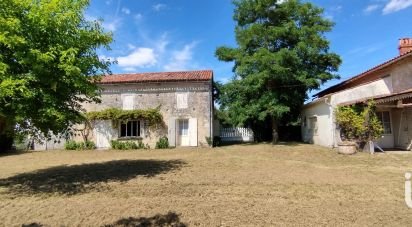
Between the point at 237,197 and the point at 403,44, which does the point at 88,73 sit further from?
the point at 403,44

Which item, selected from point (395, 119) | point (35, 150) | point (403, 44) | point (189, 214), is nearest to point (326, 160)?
point (395, 119)

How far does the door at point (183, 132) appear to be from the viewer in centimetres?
2159

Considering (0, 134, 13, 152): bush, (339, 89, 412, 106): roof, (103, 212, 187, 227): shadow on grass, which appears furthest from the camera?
(0, 134, 13, 152): bush

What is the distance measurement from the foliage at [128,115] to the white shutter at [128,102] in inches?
24.3

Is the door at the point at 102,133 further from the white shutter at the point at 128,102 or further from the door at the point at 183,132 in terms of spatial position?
the door at the point at 183,132

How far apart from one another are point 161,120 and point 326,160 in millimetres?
11811

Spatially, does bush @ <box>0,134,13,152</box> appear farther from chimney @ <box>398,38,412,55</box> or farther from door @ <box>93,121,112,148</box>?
chimney @ <box>398,38,412,55</box>

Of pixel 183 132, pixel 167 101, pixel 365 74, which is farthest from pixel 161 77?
pixel 365 74

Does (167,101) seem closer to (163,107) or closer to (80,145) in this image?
(163,107)

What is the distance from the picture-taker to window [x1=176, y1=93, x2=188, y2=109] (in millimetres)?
21656

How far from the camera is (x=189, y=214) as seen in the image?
590 cm

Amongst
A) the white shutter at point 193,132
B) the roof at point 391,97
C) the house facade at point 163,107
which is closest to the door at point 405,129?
the roof at point 391,97

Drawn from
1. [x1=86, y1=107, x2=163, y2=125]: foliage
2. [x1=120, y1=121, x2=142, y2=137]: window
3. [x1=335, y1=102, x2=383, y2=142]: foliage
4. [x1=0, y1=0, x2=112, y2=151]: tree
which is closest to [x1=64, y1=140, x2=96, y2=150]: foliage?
[x1=86, y1=107, x2=163, y2=125]: foliage

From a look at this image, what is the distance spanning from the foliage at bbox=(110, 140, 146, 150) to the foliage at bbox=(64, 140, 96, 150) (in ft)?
4.35
